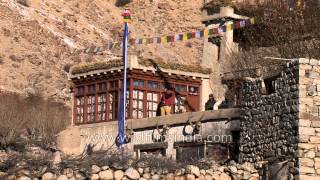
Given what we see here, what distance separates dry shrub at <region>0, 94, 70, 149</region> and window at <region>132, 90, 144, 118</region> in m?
3.06

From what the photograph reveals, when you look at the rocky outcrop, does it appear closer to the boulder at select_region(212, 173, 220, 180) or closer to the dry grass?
the boulder at select_region(212, 173, 220, 180)

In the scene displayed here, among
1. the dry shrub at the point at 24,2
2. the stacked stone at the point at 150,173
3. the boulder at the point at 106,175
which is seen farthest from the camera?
the dry shrub at the point at 24,2

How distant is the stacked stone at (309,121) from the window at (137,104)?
1185 centimetres

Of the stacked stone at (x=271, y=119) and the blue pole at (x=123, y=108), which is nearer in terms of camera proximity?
the stacked stone at (x=271, y=119)

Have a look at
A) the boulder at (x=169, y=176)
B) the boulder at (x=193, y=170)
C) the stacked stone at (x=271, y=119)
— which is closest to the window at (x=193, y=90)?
the stacked stone at (x=271, y=119)

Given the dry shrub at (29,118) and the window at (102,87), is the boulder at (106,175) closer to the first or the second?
the dry shrub at (29,118)

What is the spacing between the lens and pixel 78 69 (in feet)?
107

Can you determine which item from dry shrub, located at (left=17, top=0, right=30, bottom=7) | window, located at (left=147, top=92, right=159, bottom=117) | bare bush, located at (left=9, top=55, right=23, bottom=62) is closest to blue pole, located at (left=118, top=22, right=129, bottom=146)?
window, located at (left=147, top=92, right=159, bottom=117)

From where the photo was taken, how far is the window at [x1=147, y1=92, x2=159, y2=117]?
31.2 m

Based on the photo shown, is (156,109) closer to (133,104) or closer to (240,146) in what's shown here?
(133,104)

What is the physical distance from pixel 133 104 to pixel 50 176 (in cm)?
1252

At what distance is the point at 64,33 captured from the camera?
72312 mm

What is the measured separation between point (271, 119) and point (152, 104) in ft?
37.0

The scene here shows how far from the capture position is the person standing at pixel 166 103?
29.6 meters
